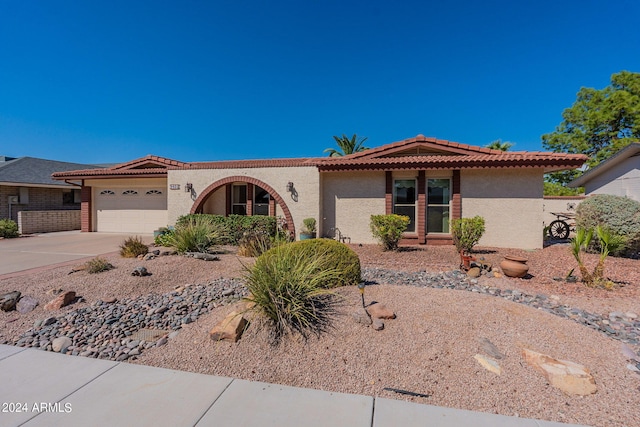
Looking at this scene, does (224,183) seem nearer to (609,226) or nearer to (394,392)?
(394,392)

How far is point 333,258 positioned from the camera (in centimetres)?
570

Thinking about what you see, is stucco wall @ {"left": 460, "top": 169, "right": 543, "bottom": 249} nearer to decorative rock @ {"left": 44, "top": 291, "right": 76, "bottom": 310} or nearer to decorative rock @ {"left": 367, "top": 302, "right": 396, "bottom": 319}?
decorative rock @ {"left": 367, "top": 302, "right": 396, "bottom": 319}

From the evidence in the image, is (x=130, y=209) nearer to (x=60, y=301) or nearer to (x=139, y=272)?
(x=139, y=272)

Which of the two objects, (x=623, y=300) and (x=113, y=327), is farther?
(x=623, y=300)

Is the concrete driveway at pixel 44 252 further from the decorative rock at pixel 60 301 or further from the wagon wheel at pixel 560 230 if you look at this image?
the wagon wheel at pixel 560 230

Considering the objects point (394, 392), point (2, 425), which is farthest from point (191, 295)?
point (394, 392)

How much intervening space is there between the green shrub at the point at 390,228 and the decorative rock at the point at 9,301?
930 cm

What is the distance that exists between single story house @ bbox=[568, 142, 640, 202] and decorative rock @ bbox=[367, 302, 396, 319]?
17770 mm

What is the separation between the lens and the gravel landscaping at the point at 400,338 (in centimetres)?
298

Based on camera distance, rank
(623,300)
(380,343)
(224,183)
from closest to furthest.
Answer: (380,343), (623,300), (224,183)

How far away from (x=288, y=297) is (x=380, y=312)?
1400 mm

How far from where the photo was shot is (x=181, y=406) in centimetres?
280

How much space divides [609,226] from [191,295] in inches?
510

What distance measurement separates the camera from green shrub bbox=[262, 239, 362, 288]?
5.48m
